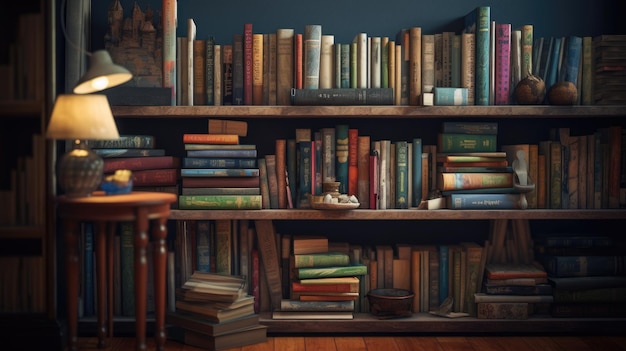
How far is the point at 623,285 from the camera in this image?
11.0ft

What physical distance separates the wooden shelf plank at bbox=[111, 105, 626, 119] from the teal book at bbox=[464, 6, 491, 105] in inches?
3.3

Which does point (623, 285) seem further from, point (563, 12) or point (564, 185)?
point (563, 12)

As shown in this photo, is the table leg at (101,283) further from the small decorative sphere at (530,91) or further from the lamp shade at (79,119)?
the small decorative sphere at (530,91)

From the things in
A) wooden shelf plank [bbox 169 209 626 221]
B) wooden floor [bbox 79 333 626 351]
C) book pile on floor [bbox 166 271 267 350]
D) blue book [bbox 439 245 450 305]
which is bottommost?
wooden floor [bbox 79 333 626 351]

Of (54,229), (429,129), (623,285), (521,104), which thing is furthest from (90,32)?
(623,285)

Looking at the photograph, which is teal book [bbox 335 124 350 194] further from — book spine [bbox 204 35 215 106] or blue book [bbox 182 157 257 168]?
book spine [bbox 204 35 215 106]

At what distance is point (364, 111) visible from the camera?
322cm

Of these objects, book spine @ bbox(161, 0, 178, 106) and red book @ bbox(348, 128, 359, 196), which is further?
red book @ bbox(348, 128, 359, 196)

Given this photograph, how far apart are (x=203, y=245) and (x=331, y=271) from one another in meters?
0.56

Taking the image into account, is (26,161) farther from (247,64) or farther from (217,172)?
(247,64)

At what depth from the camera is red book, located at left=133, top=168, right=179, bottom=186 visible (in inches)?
129

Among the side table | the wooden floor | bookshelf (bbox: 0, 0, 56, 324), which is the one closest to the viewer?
the side table

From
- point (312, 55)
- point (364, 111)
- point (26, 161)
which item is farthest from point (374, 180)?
point (26, 161)

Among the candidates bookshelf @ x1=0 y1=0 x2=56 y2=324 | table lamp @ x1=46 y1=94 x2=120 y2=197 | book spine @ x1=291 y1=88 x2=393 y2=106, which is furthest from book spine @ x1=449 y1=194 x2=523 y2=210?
bookshelf @ x1=0 y1=0 x2=56 y2=324
